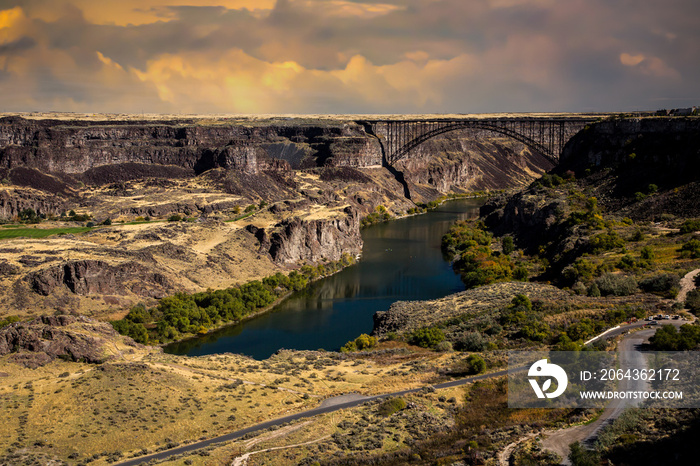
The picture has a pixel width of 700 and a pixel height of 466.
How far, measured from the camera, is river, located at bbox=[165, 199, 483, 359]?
67.7 m

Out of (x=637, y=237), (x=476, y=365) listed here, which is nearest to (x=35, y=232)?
(x=476, y=365)

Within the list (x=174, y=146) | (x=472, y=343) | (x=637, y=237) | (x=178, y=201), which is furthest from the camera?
(x=174, y=146)

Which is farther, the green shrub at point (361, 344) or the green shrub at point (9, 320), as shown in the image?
the green shrub at point (9, 320)

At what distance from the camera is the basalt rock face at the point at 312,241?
100 meters

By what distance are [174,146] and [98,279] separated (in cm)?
9393

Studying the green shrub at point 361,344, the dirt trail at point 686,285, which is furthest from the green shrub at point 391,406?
the dirt trail at point 686,285

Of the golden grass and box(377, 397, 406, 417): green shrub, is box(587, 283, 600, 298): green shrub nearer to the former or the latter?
the golden grass

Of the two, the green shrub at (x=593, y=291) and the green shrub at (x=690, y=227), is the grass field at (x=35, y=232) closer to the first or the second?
the green shrub at (x=593, y=291)

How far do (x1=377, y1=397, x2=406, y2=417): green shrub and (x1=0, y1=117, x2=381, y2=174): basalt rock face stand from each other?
114m

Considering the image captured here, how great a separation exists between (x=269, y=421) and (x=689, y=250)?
49.5m

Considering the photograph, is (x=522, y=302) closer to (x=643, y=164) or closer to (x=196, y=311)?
(x=196, y=311)

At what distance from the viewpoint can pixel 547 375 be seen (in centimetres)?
3988

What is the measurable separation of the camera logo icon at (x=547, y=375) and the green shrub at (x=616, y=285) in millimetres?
21738

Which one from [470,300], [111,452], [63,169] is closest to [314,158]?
[63,169]
